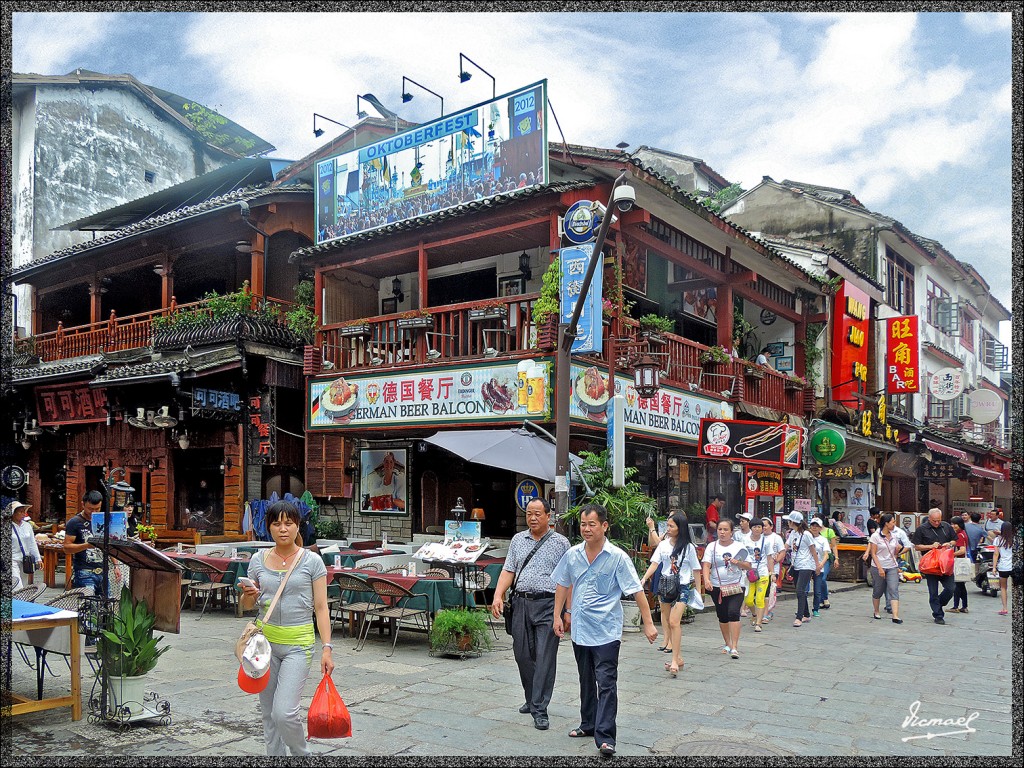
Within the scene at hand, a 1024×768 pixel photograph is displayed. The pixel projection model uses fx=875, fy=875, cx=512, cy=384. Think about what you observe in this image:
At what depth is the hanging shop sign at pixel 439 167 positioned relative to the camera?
14430 millimetres

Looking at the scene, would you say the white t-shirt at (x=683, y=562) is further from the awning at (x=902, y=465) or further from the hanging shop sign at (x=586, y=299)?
the awning at (x=902, y=465)

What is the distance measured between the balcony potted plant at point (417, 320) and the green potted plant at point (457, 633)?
662cm

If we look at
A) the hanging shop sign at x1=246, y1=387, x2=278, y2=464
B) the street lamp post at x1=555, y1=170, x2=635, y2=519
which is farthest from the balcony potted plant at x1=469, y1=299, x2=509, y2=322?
the hanging shop sign at x1=246, y1=387, x2=278, y2=464

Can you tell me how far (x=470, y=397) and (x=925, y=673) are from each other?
26.1 ft

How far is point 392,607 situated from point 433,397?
522 centimetres

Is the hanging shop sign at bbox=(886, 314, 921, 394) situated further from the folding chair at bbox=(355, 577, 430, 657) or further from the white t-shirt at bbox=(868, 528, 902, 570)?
the folding chair at bbox=(355, 577, 430, 657)

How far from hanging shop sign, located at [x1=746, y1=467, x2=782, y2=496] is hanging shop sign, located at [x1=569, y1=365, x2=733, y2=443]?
1989mm

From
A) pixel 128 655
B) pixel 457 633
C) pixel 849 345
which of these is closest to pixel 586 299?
pixel 457 633

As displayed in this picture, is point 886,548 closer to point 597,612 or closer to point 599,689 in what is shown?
point 597,612

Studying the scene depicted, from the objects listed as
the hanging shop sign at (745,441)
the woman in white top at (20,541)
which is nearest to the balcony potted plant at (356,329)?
the hanging shop sign at (745,441)

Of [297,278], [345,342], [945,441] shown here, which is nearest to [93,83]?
[297,278]

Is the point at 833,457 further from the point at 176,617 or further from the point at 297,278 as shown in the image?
the point at 176,617

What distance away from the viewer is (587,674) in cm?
647

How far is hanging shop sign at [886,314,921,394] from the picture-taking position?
86.0 feet
